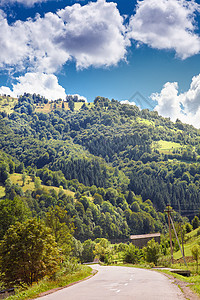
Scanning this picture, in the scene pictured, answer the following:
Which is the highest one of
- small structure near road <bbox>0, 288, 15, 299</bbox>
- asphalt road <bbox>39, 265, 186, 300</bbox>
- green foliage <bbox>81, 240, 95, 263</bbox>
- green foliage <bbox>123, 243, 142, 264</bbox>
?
asphalt road <bbox>39, 265, 186, 300</bbox>

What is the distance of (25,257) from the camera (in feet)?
97.7

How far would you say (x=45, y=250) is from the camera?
31141mm

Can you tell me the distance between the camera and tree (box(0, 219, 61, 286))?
29.4 m

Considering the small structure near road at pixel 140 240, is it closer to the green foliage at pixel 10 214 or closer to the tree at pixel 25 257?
the green foliage at pixel 10 214

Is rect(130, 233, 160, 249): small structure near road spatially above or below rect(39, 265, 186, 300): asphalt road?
below

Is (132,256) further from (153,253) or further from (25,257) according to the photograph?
(25,257)

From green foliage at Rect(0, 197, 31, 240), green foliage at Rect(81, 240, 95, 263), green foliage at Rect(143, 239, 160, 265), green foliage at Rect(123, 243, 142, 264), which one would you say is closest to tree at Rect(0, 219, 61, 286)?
green foliage at Rect(0, 197, 31, 240)

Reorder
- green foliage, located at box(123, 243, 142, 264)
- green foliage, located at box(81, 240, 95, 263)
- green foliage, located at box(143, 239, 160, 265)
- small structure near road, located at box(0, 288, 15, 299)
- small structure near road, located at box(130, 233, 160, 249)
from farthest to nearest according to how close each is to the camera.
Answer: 1. small structure near road, located at box(130, 233, 160, 249)
2. green foliage, located at box(81, 240, 95, 263)
3. green foliage, located at box(123, 243, 142, 264)
4. green foliage, located at box(143, 239, 160, 265)
5. small structure near road, located at box(0, 288, 15, 299)

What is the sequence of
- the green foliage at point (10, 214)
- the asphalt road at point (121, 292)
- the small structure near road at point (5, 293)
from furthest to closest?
the green foliage at point (10, 214), the small structure near road at point (5, 293), the asphalt road at point (121, 292)

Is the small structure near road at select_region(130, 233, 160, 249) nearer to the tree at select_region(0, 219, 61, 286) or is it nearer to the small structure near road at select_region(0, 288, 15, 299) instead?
the tree at select_region(0, 219, 61, 286)

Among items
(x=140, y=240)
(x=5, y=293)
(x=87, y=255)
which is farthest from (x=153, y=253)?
(x=140, y=240)

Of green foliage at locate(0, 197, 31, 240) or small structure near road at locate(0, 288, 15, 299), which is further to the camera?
green foliage at locate(0, 197, 31, 240)

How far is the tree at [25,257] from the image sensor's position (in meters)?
29.4

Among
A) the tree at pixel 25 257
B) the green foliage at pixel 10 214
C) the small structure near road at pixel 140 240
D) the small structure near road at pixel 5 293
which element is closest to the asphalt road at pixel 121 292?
the tree at pixel 25 257
